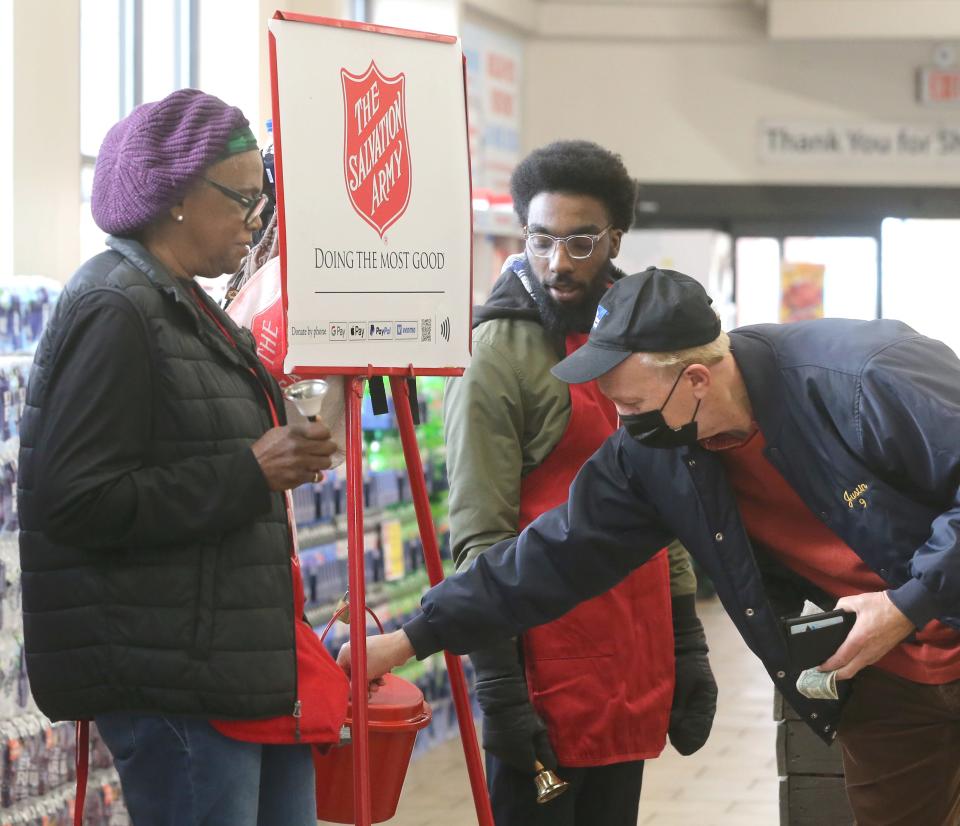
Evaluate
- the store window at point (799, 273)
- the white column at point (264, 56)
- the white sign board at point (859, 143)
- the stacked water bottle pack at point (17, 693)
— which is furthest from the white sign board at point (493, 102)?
the stacked water bottle pack at point (17, 693)

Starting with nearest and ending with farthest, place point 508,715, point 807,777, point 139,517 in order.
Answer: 1. point 139,517
2. point 508,715
3. point 807,777

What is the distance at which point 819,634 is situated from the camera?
86.7 inches

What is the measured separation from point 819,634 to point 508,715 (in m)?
0.63

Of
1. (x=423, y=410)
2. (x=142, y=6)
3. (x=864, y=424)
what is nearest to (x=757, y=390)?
(x=864, y=424)

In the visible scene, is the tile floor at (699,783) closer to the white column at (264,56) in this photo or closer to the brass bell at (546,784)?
the brass bell at (546,784)

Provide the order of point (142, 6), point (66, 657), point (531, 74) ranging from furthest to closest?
point (531, 74) < point (142, 6) < point (66, 657)

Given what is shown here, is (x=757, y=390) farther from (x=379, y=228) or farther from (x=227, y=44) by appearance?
(x=227, y=44)

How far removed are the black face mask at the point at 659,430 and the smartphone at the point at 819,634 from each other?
1.09 ft

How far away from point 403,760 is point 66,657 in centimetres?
69

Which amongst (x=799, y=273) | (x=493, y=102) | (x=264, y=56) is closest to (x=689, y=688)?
(x=264, y=56)

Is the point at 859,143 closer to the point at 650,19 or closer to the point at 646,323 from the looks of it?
the point at 650,19

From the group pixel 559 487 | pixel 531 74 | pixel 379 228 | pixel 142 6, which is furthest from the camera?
pixel 531 74

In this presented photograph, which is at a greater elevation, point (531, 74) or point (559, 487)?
point (531, 74)

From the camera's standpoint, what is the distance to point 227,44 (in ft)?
19.5
